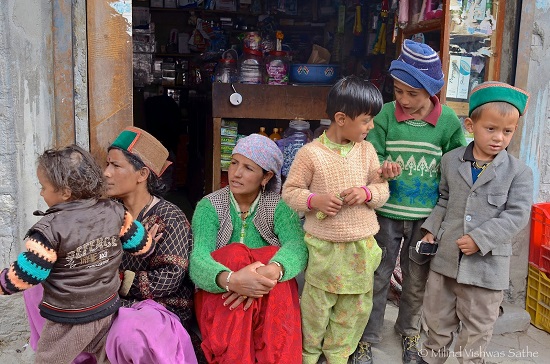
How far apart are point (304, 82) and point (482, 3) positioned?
172 cm

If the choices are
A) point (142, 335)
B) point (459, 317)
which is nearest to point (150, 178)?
point (142, 335)

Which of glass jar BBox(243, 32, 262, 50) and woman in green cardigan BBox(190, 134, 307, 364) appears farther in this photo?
glass jar BBox(243, 32, 262, 50)

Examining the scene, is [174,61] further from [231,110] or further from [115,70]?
[115,70]

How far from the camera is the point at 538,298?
139 inches

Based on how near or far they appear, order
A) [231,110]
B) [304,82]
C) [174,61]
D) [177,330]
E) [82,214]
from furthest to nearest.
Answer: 1. [174,61]
2. [304,82]
3. [231,110]
4. [177,330]
5. [82,214]

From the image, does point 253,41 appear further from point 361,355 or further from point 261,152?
point 361,355

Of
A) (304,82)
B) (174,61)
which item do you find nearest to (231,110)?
(304,82)

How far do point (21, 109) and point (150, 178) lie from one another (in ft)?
2.56

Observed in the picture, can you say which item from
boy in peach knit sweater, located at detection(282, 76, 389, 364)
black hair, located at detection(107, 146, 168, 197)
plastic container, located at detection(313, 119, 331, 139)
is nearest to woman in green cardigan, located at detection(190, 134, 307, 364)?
boy in peach knit sweater, located at detection(282, 76, 389, 364)

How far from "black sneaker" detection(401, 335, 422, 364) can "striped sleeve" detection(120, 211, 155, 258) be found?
1581 mm

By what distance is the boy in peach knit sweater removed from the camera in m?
2.62

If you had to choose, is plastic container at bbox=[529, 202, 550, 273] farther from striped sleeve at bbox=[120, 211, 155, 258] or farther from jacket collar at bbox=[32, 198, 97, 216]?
jacket collar at bbox=[32, 198, 97, 216]

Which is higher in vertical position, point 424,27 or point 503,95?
point 424,27

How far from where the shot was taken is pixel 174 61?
7910 millimetres
